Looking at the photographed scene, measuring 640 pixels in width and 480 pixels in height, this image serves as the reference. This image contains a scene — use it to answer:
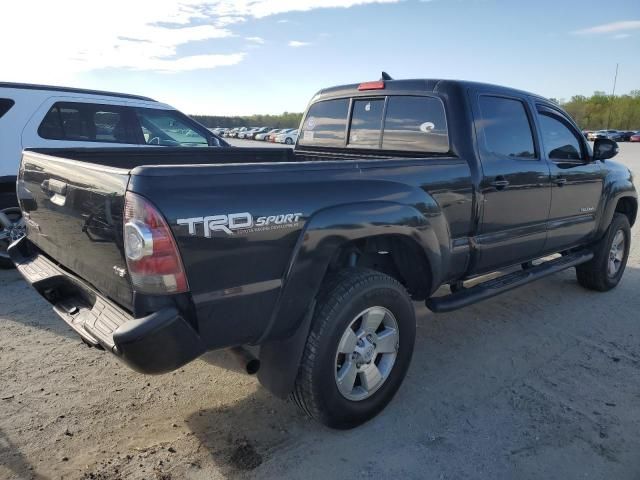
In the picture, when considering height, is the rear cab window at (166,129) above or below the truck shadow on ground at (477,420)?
above

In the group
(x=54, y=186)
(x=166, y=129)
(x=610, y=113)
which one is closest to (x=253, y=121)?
(x=610, y=113)

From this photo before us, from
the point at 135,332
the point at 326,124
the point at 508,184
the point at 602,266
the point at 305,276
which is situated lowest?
the point at 602,266

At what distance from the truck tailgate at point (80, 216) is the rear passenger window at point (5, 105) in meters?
2.92

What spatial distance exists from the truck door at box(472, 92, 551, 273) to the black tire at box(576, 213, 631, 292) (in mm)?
1262

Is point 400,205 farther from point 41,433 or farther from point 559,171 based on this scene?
point 41,433

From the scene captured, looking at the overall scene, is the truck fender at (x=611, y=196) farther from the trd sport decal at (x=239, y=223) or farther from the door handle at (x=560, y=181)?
the trd sport decal at (x=239, y=223)

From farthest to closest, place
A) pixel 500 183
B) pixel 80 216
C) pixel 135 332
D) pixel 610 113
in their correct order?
pixel 610 113
pixel 500 183
pixel 80 216
pixel 135 332

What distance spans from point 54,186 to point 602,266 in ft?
16.4

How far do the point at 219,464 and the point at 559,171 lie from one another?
3.55 meters

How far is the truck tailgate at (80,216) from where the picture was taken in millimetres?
2166

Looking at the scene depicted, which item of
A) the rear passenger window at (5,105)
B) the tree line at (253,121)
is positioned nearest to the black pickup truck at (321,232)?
the rear passenger window at (5,105)

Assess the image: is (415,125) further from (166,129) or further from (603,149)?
(166,129)

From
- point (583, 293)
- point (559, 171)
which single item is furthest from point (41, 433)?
point (583, 293)

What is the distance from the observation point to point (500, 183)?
354cm
